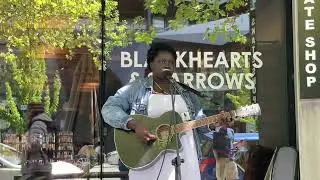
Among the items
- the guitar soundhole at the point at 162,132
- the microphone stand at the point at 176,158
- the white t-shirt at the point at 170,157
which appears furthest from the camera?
the guitar soundhole at the point at 162,132

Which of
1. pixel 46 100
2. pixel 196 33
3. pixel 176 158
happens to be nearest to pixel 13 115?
pixel 46 100

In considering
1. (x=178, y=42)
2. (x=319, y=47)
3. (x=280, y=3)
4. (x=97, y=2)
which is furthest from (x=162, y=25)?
(x=319, y=47)

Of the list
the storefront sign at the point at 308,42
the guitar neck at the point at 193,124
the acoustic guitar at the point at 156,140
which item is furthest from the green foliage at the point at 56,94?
the storefront sign at the point at 308,42

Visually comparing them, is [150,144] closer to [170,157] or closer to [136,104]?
[170,157]

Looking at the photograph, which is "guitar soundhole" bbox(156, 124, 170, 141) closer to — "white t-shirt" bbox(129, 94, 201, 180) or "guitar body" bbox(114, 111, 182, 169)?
"guitar body" bbox(114, 111, 182, 169)

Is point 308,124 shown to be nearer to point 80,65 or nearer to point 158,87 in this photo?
point 158,87

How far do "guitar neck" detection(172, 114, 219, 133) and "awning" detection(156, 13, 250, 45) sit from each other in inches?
55.5

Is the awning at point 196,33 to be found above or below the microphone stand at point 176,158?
above

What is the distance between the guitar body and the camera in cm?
457

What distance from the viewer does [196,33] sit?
6035mm

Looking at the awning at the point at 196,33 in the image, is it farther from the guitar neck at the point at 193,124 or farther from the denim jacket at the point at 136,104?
the guitar neck at the point at 193,124

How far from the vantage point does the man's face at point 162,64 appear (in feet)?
15.3

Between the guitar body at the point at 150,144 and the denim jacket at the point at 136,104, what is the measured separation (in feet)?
0.34

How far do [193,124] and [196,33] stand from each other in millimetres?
1620
